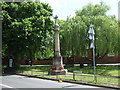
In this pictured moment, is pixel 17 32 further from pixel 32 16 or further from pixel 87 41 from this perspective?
pixel 87 41

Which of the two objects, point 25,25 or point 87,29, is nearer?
point 25,25

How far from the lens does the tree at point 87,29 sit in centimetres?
2819

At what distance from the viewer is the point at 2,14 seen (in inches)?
1038

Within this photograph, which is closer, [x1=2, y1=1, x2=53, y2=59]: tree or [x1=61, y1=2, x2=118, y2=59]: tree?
[x1=2, y1=1, x2=53, y2=59]: tree

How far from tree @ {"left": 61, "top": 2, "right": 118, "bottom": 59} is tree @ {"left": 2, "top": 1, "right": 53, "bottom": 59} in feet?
11.5

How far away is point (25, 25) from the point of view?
1012 inches

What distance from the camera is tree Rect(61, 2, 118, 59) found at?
92.5 ft

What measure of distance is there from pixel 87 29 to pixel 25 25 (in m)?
9.50

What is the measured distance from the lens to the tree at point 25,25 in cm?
2598

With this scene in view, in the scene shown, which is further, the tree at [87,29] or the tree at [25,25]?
the tree at [87,29]

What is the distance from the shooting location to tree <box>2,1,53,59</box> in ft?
85.3

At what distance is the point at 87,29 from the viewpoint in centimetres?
2975

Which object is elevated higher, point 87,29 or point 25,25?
point 25,25

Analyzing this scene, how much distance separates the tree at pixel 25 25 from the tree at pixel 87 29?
3518mm
